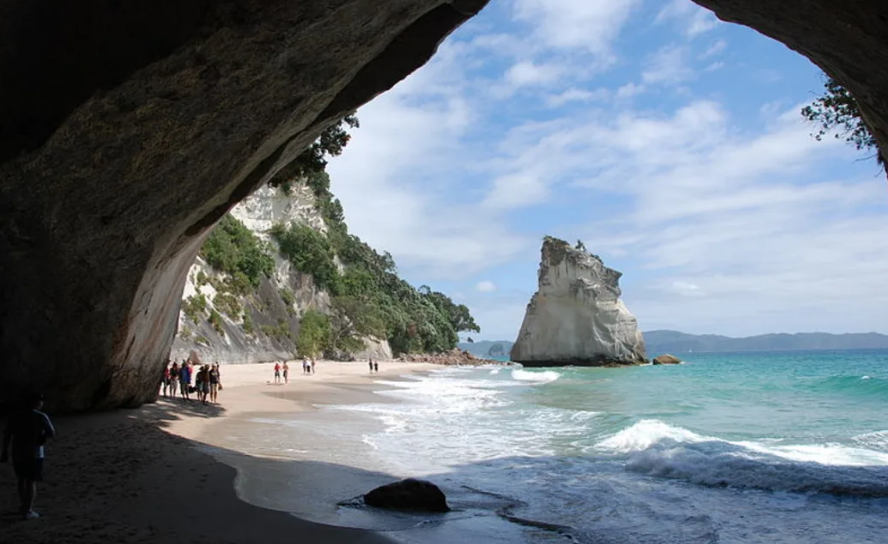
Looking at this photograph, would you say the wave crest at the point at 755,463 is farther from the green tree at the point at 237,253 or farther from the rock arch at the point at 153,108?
the green tree at the point at 237,253

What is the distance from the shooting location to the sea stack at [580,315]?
65688 millimetres

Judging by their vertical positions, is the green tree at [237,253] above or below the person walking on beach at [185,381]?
above

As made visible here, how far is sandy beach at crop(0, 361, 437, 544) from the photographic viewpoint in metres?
5.66

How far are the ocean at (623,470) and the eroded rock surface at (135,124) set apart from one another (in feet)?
14.5

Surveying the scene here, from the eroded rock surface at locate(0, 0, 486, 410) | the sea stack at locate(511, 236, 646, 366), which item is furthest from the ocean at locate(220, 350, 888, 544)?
the sea stack at locate(511, 236, 646, 366)

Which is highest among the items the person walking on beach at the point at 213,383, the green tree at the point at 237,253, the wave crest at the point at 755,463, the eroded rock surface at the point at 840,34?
the green tree at the point at 237,253

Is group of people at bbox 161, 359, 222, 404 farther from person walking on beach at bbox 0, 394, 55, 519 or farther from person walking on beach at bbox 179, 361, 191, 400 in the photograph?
person walking on beach at bbox 0, 394, 55, 519

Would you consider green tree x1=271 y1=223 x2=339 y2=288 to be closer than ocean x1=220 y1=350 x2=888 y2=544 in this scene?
No

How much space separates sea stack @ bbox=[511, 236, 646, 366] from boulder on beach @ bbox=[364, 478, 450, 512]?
198 ft

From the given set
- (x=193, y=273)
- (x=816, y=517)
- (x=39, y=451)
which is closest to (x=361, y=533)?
(x=39, y=451)

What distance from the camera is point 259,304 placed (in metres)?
46.1

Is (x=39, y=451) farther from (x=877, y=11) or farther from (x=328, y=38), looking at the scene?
(x=877, y=11)

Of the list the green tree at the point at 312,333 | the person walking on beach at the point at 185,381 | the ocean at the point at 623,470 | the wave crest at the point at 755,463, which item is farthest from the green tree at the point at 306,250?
the wave crest at the point at 755,463

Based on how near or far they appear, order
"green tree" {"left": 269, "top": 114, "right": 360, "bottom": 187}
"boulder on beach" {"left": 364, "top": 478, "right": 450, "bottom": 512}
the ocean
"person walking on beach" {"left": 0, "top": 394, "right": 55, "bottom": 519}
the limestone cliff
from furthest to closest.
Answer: the limestone cliff, "green tree" {"left": 269, "top": 114, "right": 360, "bottom": 187}, "boulder on beach" {"left": 364, "top": 478, "right": 450, "bottom": 512}, the ocean, "person walking on beach" {"left": 0, "top": 394, "right": 55, "bottom": 519}
